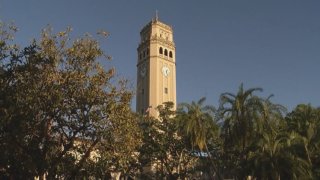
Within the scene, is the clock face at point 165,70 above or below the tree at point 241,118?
above

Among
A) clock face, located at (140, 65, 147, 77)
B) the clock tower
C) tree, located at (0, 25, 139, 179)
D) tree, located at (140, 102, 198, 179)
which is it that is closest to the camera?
tree, located at (0, 25, 139, 179)

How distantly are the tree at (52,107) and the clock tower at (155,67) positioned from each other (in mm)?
45090

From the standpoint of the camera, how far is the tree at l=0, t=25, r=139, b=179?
23.8 meters

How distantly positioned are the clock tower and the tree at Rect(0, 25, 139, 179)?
4509 centimetres

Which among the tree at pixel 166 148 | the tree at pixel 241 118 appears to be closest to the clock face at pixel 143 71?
the tree at pixel 166 148

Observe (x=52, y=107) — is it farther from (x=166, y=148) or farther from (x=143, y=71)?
(x=143, y=71)

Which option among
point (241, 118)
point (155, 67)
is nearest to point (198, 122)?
point (241, 118)

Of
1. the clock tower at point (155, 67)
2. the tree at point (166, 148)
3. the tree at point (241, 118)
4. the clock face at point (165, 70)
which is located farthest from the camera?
the clock face at point (165, 70)

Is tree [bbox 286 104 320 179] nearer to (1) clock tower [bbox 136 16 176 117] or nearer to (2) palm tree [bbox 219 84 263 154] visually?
(2) palm tree [bbox 219 84 263 154]

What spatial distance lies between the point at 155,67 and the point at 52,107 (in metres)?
50.2

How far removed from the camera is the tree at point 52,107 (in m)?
23.8

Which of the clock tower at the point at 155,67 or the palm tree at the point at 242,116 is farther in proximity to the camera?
the clock tower at the point at 155,67

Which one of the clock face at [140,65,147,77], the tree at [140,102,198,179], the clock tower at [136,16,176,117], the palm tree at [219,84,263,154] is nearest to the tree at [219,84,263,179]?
the palm tree at [219,84,263,154]

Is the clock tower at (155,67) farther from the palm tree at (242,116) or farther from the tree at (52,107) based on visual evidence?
the tree at (52,107)
